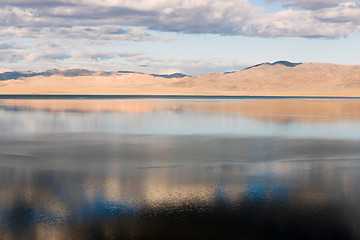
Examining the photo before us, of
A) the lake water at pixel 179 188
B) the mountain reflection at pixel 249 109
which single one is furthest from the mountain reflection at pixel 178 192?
the mountain reflection at pixel 249 109

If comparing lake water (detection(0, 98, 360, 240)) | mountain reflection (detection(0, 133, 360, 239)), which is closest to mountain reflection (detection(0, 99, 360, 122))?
lake water (detection(0, 98, 360, 240))

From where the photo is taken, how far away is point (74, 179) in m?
14.0

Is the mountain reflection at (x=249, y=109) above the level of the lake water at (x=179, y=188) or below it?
below

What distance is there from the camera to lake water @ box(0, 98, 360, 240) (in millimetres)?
9671

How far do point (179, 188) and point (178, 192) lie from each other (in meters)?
0.46

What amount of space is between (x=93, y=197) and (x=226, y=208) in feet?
11.3

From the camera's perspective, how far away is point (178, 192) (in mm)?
12328

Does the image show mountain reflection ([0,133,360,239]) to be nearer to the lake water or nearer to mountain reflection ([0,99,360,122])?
the lake water

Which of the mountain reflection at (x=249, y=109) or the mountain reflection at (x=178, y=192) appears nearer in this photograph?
the mountain reflection at (x=178, y=192)

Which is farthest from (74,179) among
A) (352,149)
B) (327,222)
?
(352,149)

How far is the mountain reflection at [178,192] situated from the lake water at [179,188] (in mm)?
25

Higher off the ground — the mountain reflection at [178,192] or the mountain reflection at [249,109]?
the mountain reflection at [178,192]

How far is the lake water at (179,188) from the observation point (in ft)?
31.7

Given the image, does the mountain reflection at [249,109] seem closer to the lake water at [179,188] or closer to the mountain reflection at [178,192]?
the lake water at [179,188]
